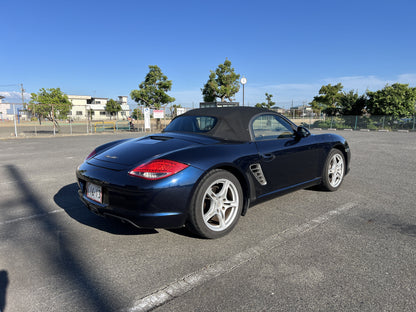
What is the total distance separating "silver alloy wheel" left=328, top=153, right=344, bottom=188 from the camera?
14.7ft

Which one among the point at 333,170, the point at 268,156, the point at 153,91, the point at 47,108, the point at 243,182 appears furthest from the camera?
the point at 153,91

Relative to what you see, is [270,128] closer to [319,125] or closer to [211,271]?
[211,271]

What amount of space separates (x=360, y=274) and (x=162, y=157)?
74.1 inches

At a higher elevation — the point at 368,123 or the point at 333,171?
the point at 368,123

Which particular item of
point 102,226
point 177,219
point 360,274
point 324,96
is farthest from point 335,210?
point 324,96

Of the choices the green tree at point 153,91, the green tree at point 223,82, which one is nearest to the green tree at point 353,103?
the green tree at point 223,82

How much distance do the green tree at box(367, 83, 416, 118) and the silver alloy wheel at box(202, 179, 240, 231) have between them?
1262 inches

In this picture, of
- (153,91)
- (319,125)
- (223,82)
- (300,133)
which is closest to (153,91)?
(153,91)

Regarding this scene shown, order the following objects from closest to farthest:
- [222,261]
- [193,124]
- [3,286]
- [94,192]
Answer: [3,286], [222,261], [94,192], [193,124]

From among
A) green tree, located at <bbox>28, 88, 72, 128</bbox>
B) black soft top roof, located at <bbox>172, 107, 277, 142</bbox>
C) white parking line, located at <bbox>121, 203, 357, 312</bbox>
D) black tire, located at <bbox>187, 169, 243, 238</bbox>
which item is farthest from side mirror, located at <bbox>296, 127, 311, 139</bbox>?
green tree, located at <bbox>28, 88, 72, 128</bbox>

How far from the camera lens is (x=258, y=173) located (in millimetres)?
3135

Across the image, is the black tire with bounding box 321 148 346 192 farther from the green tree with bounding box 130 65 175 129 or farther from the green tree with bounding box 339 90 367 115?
the green tree with bounding box 339 90 367 115

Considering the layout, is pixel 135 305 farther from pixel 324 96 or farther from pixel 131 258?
pixel 324 96

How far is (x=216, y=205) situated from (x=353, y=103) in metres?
35.1
